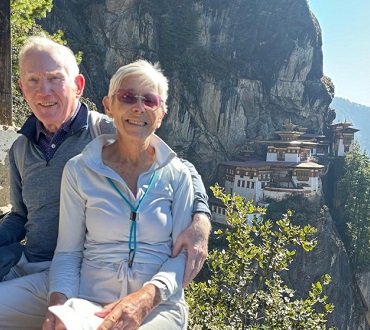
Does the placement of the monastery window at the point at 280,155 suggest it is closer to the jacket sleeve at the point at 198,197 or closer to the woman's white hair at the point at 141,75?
the jacket sleeve at the point at 198,197

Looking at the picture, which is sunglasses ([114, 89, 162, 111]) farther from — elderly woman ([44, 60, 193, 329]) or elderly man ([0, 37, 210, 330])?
elderly man ([0, 37, 210, 330])

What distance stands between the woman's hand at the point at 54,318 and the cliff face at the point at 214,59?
84.4 feet

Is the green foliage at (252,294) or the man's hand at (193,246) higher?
the man's hand at (193,246)

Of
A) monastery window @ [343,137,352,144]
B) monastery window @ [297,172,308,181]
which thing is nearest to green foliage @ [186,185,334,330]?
monastery window @ [297,172,308,181]

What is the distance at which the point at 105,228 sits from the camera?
72.3 inches

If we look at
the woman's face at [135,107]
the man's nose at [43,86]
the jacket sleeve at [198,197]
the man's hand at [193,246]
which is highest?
the man's nose at [43,86]

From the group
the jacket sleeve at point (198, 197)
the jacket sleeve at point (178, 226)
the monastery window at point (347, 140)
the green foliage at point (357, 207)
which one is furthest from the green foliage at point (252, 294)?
the monastery window at point (347, 140)

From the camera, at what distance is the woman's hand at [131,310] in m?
1.53

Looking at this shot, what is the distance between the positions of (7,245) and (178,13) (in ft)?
119

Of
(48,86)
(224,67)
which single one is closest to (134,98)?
(48,86)

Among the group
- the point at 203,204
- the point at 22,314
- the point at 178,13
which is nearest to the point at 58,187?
the point at 22,314

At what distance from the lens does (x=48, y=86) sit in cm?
206

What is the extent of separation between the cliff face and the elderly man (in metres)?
25.0

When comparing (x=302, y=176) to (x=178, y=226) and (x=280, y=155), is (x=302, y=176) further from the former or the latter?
(x=178, y=226)
